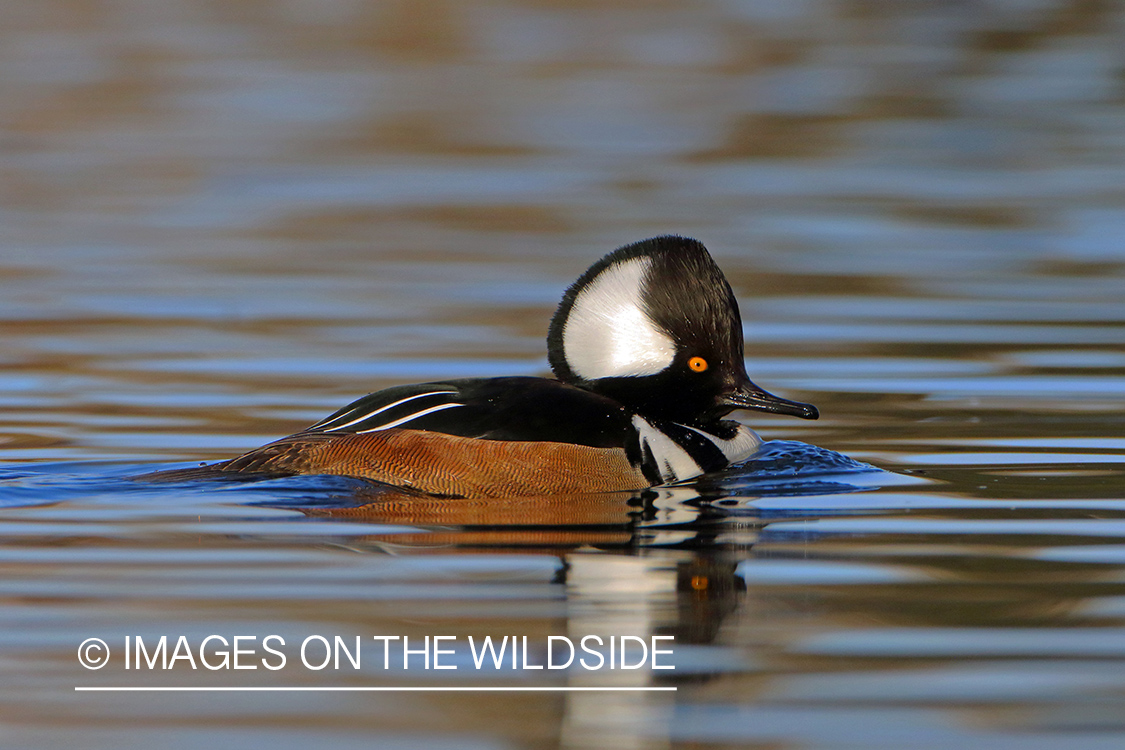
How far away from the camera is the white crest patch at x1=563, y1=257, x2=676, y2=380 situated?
6910 mm

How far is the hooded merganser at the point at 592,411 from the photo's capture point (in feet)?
21.6

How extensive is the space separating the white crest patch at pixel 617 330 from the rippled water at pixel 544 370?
56cm

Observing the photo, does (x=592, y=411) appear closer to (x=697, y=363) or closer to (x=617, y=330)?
(x=617, y=330)

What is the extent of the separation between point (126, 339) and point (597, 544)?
5.54 metres

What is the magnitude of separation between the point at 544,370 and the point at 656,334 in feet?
9.03

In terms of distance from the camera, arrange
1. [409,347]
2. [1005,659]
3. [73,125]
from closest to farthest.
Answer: [1005,659] < [409,347] < [73,125]

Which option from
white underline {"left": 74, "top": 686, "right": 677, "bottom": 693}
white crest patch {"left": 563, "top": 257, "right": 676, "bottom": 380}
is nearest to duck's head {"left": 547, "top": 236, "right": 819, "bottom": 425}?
white crest patch {"left": 563, "top": 257, "right": 676, "bottom": 380}

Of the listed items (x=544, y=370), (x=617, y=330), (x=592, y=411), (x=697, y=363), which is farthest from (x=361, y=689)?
(x=544, y=370)

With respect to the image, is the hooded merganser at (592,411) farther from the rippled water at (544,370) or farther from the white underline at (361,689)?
the white underline at (361,689)

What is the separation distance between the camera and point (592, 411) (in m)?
6.72

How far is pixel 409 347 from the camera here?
33.5 feet

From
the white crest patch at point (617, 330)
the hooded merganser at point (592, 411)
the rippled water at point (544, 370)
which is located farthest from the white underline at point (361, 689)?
the white crest patch at point (617, 330)

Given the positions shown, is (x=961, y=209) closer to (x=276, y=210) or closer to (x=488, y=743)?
(x=276, y=210)

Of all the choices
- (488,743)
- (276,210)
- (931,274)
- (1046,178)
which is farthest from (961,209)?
(488,743)
